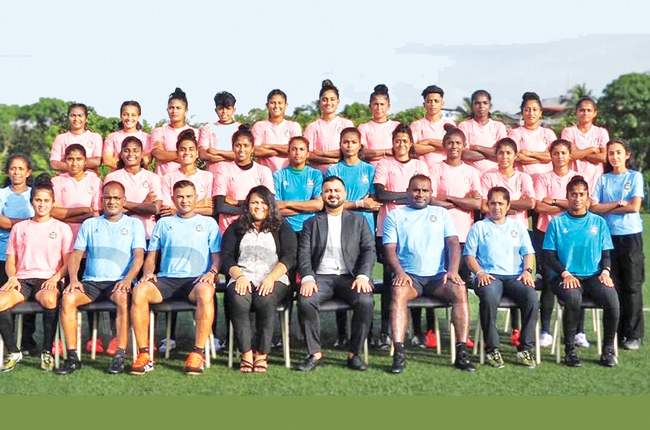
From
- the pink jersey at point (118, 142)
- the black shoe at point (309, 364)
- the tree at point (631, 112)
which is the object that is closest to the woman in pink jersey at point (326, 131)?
the pink jersey at point (118, 142)

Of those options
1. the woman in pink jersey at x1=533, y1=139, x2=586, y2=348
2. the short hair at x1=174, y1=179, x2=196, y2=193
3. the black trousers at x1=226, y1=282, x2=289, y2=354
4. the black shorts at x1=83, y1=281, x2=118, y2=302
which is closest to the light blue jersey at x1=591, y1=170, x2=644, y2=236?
the woman in pink jersey at x1=533, y1=139, x2=586, y2=348

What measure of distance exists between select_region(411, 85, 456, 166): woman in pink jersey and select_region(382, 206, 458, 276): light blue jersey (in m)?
0.91

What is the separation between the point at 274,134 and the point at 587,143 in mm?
3073

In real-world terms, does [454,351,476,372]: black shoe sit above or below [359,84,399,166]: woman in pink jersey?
below

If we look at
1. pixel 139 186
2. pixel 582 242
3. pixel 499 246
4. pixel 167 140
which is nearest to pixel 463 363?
pixel 499 246

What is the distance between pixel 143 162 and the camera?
7.14 metres

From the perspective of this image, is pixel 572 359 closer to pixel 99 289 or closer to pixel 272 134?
pixel 272 134

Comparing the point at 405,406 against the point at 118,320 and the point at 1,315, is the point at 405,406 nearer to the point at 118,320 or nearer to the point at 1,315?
the point at 118,320

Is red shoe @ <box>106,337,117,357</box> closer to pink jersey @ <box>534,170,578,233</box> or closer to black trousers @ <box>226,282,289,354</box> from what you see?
black trousers @ <box>226,282,289,354</box>

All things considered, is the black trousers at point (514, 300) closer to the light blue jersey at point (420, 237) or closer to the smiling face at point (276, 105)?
the light blue jersey at point (420, 237)

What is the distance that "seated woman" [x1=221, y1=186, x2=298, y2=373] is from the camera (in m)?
6.05

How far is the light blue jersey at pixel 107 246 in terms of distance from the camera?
640cm

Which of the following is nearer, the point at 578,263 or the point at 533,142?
the point at 578,263

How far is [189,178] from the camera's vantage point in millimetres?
6883
